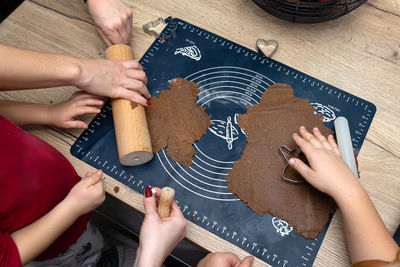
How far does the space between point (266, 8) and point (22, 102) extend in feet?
2.24

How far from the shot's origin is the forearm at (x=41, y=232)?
0.69m

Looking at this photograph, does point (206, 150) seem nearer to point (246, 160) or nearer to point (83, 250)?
point (246, 160)

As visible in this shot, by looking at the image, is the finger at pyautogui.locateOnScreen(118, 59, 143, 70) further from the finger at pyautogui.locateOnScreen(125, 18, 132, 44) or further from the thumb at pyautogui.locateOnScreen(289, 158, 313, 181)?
the thumb at pyautogui.locateOnScreen(289, 158, 313, 181)

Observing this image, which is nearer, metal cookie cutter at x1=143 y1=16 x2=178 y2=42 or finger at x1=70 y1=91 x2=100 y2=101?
finger at x1=70 y1=91 x2=100 y2=101

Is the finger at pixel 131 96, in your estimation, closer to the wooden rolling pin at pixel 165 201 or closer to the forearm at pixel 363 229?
the wooden rolling pin at pixel 165 201

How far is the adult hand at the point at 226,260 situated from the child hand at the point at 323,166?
0.73ft

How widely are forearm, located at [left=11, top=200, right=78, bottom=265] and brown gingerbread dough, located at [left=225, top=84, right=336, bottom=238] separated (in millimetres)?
378

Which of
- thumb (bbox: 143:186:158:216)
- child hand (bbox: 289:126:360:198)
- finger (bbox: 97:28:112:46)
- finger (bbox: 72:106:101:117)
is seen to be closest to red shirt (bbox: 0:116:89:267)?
Answer: finger (bbox: 72:106:101:117)

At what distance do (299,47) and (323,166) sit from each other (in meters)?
0.37

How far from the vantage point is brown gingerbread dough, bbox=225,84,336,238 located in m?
0.75

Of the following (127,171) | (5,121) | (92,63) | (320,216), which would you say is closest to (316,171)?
(320,216)

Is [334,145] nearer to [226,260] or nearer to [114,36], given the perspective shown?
[226,260]

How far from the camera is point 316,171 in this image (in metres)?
0.74

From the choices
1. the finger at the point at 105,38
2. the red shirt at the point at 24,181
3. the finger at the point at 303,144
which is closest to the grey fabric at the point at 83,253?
the red shirt at the point at 24,181
